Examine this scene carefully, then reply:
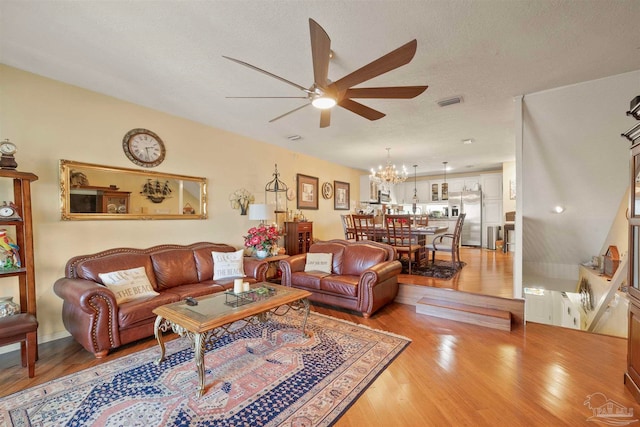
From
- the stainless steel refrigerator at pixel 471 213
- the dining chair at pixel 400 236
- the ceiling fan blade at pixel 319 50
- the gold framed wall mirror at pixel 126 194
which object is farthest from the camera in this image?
the stainless steel refrigerator at pixel 471 213

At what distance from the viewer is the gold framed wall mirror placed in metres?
2.90

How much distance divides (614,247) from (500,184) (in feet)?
12.8

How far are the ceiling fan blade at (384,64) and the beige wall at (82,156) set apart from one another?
285 cm

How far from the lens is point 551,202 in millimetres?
3742

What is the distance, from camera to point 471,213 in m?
7.78

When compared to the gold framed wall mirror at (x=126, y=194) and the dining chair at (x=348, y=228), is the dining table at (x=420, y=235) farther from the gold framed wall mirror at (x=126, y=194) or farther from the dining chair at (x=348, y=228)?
the gold framed wall mirror at (x=126, y=194)

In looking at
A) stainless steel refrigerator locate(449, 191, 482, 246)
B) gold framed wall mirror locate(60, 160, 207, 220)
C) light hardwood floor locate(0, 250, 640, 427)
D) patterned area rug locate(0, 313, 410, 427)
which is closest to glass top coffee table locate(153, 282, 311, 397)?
patterned area rug locate(0, 313, 410, 427)

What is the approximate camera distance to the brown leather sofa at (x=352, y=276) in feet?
11.0

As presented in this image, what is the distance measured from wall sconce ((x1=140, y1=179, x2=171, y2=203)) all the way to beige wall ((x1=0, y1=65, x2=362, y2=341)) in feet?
0.72

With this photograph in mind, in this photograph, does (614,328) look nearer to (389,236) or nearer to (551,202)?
(551,202)

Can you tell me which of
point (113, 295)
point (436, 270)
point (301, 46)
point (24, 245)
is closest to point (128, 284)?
point (113, 295)

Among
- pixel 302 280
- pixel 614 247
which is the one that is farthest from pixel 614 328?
pixel 302 280

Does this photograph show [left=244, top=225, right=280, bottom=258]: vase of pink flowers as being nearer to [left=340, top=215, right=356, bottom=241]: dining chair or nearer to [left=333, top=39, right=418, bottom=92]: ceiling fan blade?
[left=340, top=215, right=356, bottom=241]: dining chair

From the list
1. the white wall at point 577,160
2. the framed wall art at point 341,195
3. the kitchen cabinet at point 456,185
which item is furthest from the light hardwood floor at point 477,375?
the kitchen cabinet at point 456,185
